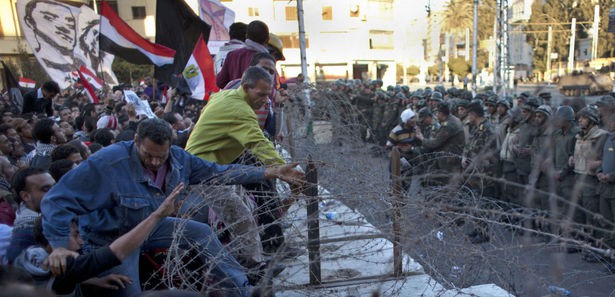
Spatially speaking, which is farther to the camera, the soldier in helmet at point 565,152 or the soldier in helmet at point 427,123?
the soldier in helmet at point 427,123

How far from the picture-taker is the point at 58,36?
33.6ft

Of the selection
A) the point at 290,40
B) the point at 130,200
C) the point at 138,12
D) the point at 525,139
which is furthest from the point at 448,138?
the point at 138,12

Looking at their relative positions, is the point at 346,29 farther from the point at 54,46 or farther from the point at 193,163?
the point at 193,163

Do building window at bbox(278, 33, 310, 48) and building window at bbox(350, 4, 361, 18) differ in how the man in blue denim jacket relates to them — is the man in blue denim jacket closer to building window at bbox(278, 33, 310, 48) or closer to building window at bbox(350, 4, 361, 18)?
building window at bbox(278, 33, 310, 48)

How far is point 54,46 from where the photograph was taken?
33.1 ft

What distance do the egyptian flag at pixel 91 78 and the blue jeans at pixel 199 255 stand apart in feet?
26.3

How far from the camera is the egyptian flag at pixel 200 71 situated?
6.55 metres

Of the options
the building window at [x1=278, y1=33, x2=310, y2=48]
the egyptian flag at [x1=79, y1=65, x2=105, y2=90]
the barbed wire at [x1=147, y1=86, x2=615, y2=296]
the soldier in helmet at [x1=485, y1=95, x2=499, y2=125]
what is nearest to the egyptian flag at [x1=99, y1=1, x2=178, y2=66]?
the egyptian flag at [x1=79, y1=65, x2=105, y2=90]

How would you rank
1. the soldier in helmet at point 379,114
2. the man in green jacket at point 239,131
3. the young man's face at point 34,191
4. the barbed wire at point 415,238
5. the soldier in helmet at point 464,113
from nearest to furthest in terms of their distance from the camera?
the barbed wire at point 415,238 < the young man's face at point 34,191 < the man in green jacket at point 239,131 < the soldier in helmet at point 464,113 < the soldier in helmet at point 379,114

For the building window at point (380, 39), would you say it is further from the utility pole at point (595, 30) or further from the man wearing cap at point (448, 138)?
the utility pole at point (595, 30)

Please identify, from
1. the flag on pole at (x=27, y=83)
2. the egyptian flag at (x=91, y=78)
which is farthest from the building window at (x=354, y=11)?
the egyptian flag at (x=91, y=78)

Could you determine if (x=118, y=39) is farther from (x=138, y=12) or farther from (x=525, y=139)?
(x=138, y=12)

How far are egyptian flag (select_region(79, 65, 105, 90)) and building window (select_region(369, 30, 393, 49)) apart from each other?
1435 inches

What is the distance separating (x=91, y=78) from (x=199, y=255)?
871 centimetres
